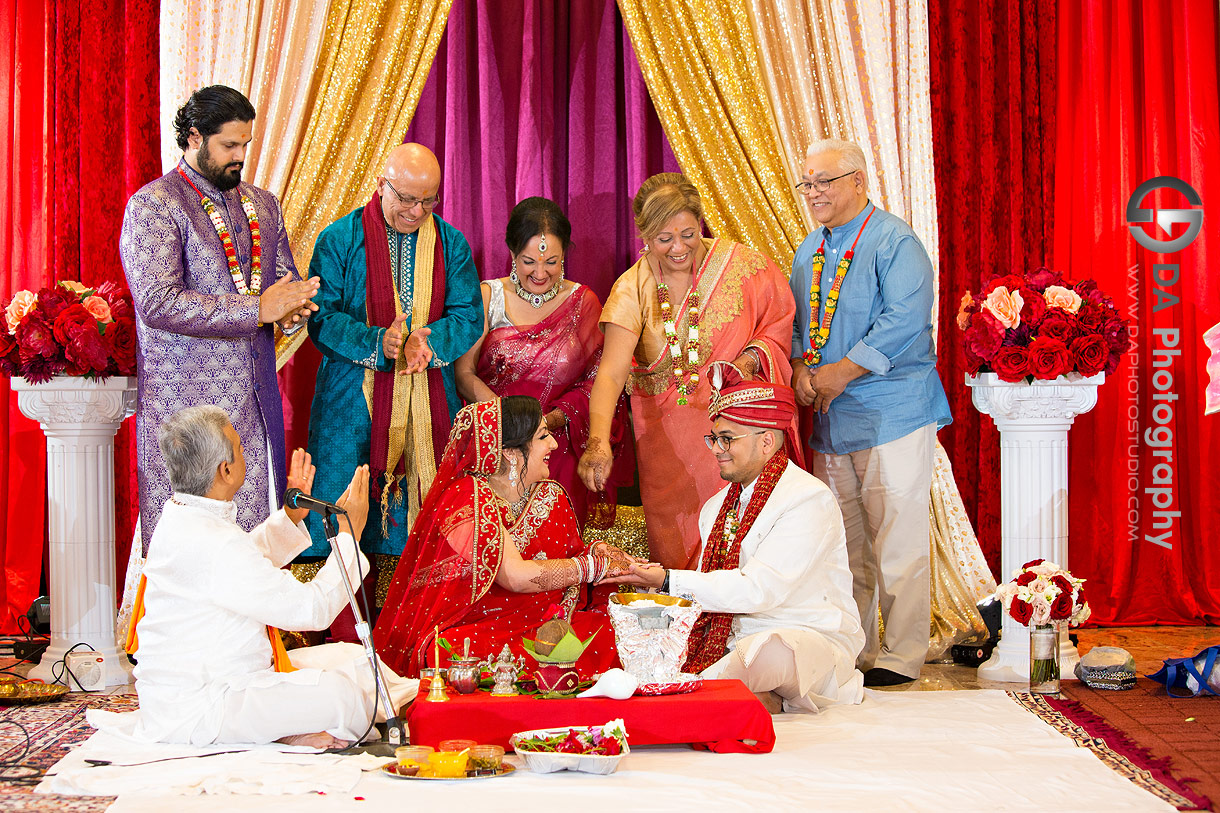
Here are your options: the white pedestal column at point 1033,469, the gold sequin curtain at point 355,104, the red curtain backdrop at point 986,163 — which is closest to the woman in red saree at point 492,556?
the gold sequin curtain at point 355,104

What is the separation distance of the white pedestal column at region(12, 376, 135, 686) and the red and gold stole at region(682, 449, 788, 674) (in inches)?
82.2

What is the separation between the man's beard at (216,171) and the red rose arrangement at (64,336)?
68cm

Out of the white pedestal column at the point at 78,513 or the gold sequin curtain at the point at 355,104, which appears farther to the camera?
the gold sequin curtain at the point at 355,104

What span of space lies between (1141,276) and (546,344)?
281 cm

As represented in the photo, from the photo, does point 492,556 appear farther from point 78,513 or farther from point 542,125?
point 542,125

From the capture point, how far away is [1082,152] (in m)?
5.43

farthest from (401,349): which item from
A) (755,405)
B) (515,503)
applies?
(755,405)

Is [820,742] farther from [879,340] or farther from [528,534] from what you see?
[879,340]

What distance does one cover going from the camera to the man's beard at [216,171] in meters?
4.02

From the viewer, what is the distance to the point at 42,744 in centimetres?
333

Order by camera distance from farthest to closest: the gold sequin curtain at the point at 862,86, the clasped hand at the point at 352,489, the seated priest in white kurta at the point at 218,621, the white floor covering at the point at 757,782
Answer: the gold sequin curtain at the point at 862,86 < the clasped hand at the point at 352,489 < the seated priest in white kurta at the point at 218,621 < the white floor covering at the point at 757,782

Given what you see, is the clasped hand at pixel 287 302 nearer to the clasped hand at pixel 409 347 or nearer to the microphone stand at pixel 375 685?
the clasped hand at pixel 409 347

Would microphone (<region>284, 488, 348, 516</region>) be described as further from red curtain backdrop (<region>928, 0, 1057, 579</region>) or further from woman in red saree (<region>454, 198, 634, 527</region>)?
red curtain backdrop (<region>928, 0, 1057, 579</region>)

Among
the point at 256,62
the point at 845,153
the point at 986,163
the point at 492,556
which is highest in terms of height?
the point at 256,62
